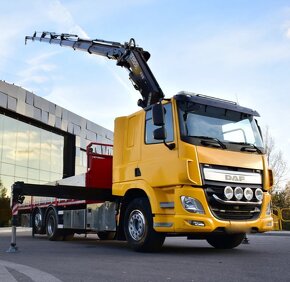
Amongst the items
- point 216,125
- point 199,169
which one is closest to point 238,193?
point 199,169

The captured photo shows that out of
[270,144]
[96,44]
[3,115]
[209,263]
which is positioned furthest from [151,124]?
[3,115]

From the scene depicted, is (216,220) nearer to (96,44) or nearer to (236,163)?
(236,163)

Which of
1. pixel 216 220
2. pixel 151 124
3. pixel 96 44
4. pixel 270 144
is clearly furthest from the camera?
pixel 270 144

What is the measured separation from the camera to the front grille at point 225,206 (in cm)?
814

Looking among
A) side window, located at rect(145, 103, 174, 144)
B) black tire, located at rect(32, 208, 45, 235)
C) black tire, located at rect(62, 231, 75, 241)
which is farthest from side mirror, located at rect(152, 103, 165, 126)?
black tire, located at rect(32, 208, 45, 235)

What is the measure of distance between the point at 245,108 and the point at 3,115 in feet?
89.7

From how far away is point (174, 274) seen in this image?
6.11m

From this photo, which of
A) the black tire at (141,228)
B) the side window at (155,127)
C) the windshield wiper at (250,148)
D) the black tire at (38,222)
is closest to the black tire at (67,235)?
the black tire at (38,222)

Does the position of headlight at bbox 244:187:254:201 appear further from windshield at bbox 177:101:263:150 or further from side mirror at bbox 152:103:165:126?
side mirror at bbox 152:103:165:126

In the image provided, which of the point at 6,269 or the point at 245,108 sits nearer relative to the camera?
the point at 6,269

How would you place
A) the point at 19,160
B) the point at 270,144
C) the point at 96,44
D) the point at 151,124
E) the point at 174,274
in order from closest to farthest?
the point at 174,274 < the point at 151,124 < the point at 96,44 < the point at 270,144 < the point at 19,160

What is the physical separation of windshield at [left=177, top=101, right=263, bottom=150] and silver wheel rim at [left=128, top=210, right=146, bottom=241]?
1941mm

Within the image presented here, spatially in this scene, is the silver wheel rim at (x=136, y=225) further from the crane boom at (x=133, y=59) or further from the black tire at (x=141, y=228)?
the crane boom at (x=133, y=59)

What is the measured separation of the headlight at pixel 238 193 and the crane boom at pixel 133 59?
2964mm
